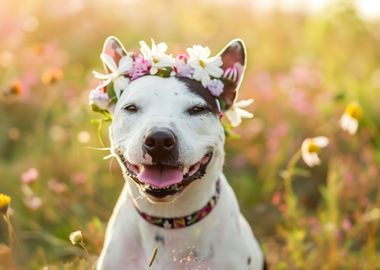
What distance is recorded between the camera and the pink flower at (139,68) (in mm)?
3729

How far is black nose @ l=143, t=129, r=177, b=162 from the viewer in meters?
3.29

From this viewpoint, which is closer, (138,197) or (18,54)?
(138,197)

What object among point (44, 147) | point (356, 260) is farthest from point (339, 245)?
point (44, 147)

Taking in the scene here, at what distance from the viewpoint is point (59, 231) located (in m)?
6.21

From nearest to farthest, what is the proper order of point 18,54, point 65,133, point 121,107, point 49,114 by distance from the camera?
point 121,107 → point 65,133 → point 49,114 → point 18,54

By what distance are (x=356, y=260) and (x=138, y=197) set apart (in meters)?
2.34

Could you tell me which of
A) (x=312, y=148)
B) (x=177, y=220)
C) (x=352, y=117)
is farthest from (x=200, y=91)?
(x=352, y=117)

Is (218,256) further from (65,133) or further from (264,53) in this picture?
(264,53)

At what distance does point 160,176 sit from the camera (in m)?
3.45

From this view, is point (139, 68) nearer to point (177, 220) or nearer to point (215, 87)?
point (215, 87)

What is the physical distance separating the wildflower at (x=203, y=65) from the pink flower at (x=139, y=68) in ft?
0.72

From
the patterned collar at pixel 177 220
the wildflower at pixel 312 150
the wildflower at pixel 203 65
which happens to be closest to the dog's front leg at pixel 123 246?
the patterned collar at pixel 177 220

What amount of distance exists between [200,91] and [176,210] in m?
0.62

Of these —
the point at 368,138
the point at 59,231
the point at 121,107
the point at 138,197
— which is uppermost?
the point at 121,107
